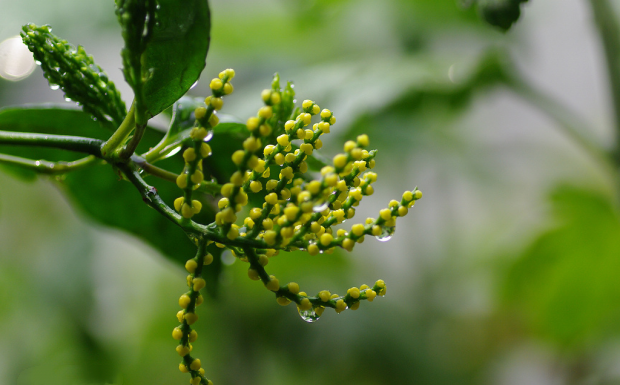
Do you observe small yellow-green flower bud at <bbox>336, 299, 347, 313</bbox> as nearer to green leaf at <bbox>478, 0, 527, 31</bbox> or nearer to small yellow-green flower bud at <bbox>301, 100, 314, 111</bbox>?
small yellow-green flower bud at <bbox>301, 100, 314, 111</bbox>

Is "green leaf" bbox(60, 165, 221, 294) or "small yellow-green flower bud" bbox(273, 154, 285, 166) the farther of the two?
"green leaf" bbox(60, 165, 221, 294)

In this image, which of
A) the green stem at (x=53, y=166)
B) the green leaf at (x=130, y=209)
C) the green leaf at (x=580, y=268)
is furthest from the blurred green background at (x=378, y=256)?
the green stem at (x=53, y=166)

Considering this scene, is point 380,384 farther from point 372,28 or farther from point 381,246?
point 372,28

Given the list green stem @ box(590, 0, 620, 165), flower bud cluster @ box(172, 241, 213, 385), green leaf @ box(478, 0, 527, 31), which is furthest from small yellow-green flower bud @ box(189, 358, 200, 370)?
green stem @ box(590, 0, 620, 165)

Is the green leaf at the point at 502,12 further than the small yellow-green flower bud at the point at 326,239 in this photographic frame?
Yes

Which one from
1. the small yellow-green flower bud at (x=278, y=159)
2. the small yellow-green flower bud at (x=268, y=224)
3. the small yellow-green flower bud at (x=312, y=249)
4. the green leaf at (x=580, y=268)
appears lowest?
the small yellow-green flower bud at (x=312, y=249)

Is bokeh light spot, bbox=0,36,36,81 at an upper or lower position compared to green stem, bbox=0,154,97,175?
upper

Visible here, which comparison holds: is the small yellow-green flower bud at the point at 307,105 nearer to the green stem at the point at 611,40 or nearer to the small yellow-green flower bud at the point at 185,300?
the small yellow-green flower bud at the point at 185,300
